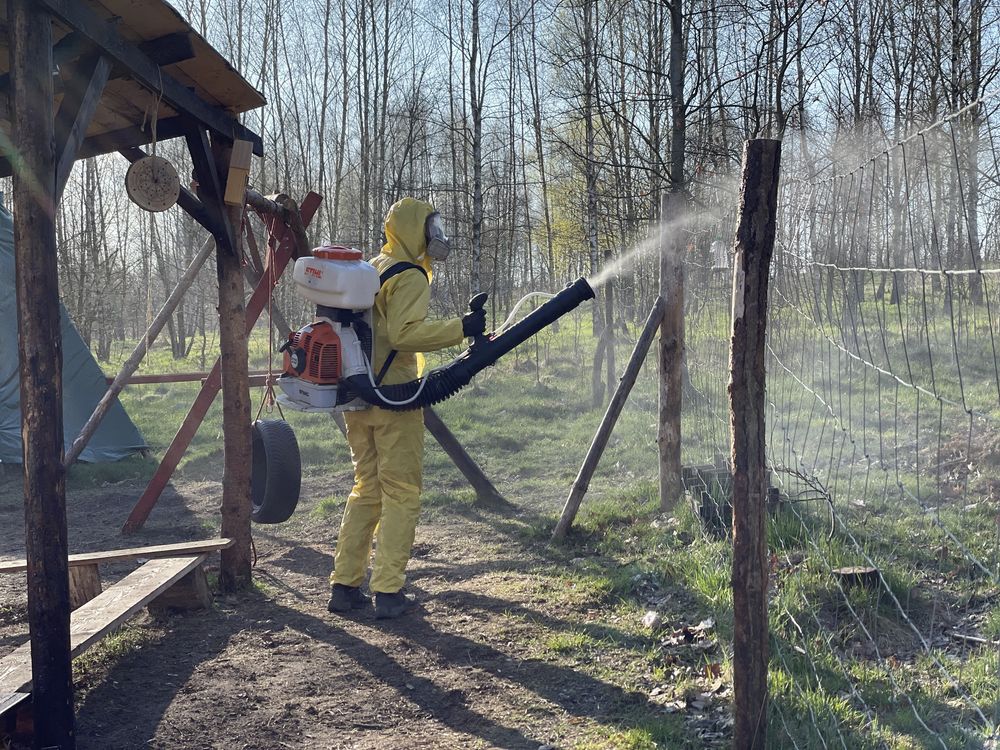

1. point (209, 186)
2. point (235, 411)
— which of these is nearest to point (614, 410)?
point (235, 411)

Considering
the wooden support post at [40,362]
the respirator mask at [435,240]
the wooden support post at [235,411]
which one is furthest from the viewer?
the wooden support post at [235,411]

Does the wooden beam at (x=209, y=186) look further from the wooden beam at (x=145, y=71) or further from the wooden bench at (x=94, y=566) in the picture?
the wooden bench at (x=94, y=566)

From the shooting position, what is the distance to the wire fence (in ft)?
9.90

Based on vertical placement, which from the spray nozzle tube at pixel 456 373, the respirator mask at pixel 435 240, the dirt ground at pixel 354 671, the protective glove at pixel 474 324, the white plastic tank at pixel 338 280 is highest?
the respirator mask at pixel 435 240

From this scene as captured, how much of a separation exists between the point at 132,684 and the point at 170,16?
3.03m

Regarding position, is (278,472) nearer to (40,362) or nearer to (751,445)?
(40,362)

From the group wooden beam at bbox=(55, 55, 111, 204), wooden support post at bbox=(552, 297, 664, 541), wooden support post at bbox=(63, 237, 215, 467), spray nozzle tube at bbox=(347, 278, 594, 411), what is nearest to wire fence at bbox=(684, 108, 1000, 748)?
wooden support post at bbox=(552, 297, 664, 541)

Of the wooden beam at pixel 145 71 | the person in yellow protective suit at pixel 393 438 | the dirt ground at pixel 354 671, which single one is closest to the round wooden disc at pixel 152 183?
the wooden beam at pixel 145 71

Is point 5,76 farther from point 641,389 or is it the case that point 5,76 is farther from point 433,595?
point 641,389

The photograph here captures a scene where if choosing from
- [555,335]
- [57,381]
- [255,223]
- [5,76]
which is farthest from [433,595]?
[255,223]

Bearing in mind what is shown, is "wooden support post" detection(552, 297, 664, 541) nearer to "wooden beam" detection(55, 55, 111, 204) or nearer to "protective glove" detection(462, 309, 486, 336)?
"protective glove" detection(462, 309, 486, 336)

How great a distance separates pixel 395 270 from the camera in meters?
4.79

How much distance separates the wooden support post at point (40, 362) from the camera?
3184mm

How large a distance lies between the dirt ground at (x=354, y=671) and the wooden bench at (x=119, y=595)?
0.15 m
